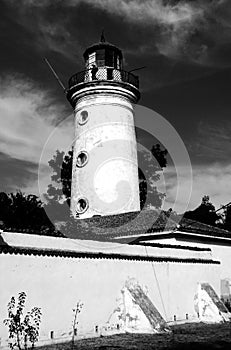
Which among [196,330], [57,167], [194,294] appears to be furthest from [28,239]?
[57,167]

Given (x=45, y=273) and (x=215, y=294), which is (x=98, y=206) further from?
(x=45, y=273)

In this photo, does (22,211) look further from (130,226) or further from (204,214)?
(204,214)

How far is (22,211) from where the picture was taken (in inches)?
A: 1101

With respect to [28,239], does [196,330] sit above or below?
below

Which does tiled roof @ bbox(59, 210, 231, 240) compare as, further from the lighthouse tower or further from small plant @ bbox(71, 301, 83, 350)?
small plant @ bbox(71, 301, 83, 350)

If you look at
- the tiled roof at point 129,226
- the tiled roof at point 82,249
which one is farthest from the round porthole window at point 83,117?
the tiled roof at point 82,249

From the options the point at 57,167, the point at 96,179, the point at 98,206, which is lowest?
the point at 98,206

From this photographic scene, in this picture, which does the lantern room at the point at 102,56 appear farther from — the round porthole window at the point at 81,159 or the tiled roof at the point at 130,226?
the tiled roof at the point at 130,226

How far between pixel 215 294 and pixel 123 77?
38.4 feet

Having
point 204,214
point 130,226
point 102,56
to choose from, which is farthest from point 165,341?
point 204,214

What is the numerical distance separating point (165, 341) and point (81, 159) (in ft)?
41.2

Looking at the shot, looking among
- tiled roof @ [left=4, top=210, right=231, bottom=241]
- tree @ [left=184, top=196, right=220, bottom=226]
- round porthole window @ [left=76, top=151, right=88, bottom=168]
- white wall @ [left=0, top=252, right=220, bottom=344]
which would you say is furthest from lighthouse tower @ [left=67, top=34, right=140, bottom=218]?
tree @ [left=184, top=196, right=220, bottom=226]

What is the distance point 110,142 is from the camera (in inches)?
878

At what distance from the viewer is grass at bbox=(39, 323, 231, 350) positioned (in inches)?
427
